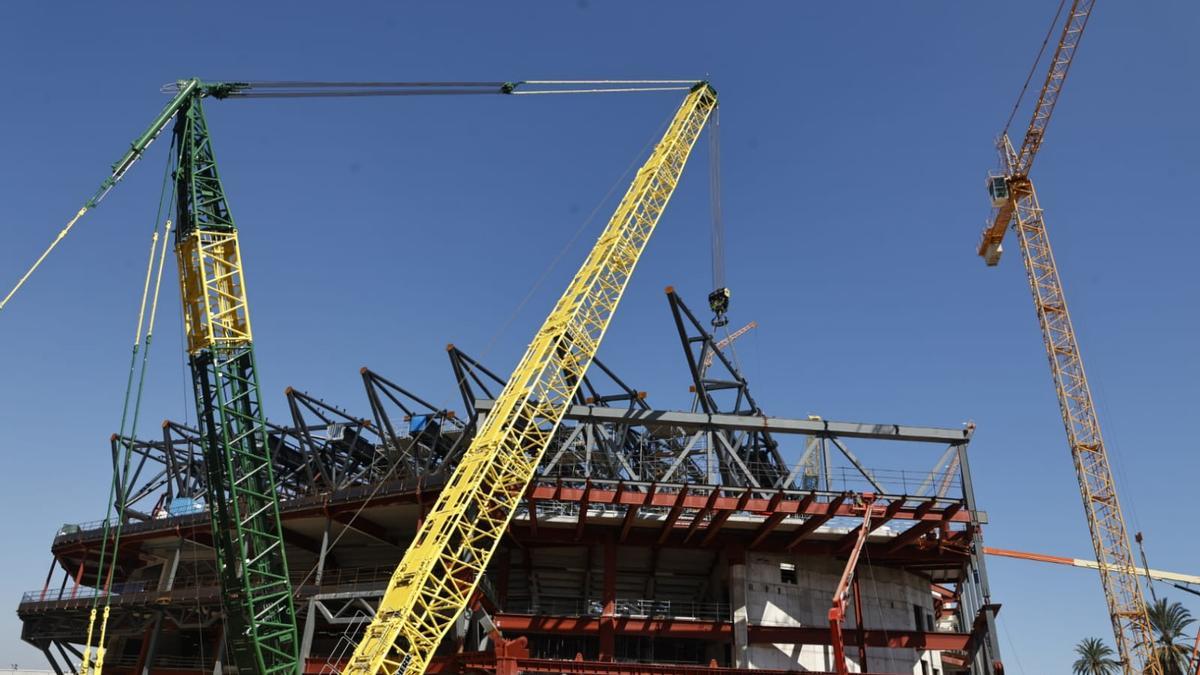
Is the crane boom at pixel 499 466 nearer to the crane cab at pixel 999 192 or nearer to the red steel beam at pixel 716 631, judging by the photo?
the red steel beam at pixel 716 631

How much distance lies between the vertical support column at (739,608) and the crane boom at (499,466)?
1221cm

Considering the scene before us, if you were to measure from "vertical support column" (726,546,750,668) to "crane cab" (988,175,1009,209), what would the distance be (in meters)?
49.8

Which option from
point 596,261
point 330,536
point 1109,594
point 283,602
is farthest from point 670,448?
point 1109,594

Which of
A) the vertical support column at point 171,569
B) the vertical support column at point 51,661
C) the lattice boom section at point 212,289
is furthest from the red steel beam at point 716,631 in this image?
the vertical support column at point 51,661

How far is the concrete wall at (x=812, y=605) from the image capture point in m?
43.9

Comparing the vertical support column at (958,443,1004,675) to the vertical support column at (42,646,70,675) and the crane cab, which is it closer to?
the crane cab

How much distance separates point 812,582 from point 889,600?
4640 mm

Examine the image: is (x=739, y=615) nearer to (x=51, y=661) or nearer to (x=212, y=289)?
(x=212, y=289)

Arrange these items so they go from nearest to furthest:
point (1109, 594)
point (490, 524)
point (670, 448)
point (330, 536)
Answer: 1. point (490, 524)
2. point (330, 536)
3. point (670, 448)
4. point (1109, 594)

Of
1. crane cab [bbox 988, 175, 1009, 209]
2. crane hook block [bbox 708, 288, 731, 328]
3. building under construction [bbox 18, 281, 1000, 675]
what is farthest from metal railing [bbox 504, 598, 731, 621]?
crane cab [bbox 988, 175, 1009, 209]

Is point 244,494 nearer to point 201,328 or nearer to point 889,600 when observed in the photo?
point 201,328

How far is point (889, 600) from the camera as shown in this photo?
47312 mm

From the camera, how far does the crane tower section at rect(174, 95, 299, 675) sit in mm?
36656

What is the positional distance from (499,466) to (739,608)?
14.6 m
